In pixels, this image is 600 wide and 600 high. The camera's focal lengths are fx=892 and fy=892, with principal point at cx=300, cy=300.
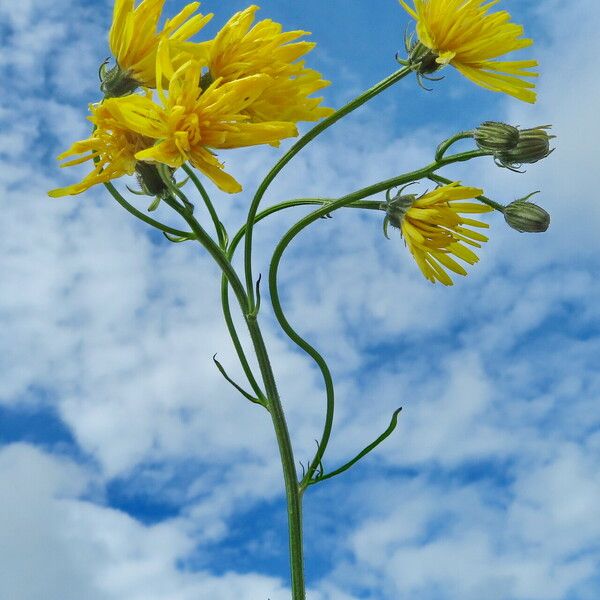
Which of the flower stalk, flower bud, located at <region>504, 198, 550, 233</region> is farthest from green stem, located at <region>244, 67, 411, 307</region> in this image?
flower bud, located at <region>504, 198, 550, 233</region>

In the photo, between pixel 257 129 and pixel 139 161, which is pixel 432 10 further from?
pixel 139 161

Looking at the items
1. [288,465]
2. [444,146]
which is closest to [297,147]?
[444,146]

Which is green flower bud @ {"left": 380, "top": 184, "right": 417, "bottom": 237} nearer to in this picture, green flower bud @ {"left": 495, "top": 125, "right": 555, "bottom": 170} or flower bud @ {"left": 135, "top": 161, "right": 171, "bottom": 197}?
green flower bud @ {"left": 495, "top": 125, "right": 555, "bottom": 170}

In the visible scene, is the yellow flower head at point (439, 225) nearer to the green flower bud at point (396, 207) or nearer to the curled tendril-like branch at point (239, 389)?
the green flower bud at point (396, 207)

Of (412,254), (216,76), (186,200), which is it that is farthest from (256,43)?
(412,254)

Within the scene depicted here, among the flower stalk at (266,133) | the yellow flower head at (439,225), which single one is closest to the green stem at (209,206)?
the flower stalk at (266,133)

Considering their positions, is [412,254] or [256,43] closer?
[256,43]

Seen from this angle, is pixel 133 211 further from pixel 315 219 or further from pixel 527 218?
pixel 527 218
